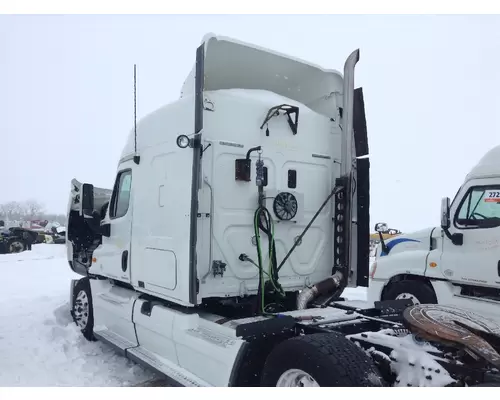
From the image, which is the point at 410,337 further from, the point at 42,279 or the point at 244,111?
the point at 42,279

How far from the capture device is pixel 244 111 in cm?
445

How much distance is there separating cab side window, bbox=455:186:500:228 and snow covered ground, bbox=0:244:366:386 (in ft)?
14.9

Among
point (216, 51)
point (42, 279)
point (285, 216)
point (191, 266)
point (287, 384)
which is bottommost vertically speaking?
point (42, 279)

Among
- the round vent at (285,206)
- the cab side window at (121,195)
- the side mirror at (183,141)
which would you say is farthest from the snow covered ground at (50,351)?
the side mirror at (183,141)

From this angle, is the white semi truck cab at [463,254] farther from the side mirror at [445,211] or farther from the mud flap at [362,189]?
the mud flap at [362,189]

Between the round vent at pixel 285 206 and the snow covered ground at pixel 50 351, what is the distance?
2139mm

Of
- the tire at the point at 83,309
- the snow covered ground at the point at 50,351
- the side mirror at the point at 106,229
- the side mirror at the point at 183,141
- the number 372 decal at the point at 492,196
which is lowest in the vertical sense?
the snow covered ground at the point at 50,351

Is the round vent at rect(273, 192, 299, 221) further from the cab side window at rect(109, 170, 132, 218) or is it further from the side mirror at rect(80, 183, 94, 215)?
the side mirror at rect(80, 183, 94, 215)

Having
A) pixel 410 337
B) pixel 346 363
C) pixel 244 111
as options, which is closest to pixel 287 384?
pixel 346 363

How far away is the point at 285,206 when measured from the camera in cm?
454

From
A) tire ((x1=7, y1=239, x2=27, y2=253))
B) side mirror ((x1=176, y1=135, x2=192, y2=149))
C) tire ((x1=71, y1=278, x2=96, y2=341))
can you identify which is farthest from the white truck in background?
tire ((x1=7, y1=239, x2=27, y2=253))

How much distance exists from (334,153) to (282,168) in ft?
2.64

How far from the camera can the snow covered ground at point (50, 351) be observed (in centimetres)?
445

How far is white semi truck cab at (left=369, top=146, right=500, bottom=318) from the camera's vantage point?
5754 millimetres
